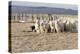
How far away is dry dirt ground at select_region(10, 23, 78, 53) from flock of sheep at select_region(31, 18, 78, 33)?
4 centimetres

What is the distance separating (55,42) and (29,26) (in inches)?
11.1

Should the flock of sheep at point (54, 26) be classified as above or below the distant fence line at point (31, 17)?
below

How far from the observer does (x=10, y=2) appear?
131 cm

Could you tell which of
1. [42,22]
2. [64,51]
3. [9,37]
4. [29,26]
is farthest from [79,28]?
[9,37]

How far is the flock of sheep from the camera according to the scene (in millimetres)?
1380

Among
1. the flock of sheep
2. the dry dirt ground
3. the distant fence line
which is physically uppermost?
the distant fence line

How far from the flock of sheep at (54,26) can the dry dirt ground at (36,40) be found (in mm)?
36

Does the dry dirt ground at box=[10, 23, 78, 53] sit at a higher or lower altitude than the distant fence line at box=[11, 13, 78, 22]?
lower

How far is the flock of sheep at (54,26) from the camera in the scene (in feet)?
4.53

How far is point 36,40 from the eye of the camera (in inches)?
53.9

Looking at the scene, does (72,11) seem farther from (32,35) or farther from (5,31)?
(5,31)

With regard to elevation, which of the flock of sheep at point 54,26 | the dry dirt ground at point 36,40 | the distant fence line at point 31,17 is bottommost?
the dry dirt ground at point 36,40

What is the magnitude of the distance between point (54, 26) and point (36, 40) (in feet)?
0.69

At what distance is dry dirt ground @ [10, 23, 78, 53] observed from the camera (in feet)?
4.30
